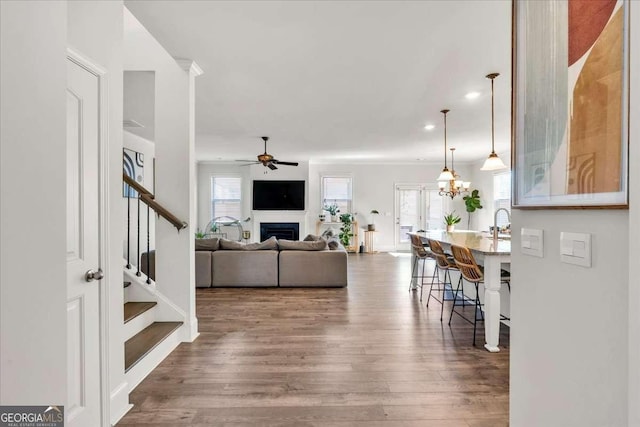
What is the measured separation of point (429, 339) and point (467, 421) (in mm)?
1123

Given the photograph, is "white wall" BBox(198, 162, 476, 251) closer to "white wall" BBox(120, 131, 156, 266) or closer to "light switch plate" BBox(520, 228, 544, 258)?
"white wall" BBox(120, 131, 156, 266)

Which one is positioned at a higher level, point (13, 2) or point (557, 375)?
point (13, 2)

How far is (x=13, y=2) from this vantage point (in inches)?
26.3

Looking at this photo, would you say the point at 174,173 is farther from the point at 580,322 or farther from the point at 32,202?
the point at 580,322

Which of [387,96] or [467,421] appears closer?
[467,421]

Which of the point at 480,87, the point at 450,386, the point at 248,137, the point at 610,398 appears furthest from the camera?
the point at 248,137

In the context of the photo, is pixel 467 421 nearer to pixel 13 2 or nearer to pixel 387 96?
pixel 13 2

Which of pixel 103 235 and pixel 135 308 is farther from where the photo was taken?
pixel 135 308

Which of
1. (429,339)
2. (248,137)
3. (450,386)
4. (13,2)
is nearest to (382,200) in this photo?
(248,137)

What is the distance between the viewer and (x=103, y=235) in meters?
1.62

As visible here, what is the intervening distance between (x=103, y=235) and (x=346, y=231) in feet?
24.7

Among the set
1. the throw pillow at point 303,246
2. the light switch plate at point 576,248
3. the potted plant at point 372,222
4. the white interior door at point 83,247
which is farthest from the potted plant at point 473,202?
the white interior door at point 83,247

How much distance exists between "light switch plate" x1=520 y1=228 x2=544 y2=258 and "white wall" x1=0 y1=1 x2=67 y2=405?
169cm

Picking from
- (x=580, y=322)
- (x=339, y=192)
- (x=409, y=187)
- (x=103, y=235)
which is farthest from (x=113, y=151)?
(x=409, y=187)
